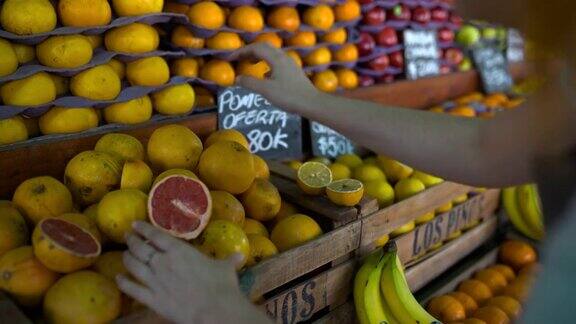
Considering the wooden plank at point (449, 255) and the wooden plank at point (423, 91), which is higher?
the wooden plank at point (423, 91)

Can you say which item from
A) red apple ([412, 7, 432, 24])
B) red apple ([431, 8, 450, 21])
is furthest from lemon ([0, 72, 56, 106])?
red apple ([431, 8, 450, 21])

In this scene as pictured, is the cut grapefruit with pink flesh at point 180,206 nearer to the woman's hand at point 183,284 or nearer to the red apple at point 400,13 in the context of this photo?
the woman's hand at point 183,284

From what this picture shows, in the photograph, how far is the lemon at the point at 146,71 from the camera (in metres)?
1.83

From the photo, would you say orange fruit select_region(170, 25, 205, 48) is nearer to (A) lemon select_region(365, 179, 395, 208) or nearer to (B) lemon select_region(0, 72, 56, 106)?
(B) lemon select_region(0, 72, 56, 106)

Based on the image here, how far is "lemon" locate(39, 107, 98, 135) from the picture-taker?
63.8 inches

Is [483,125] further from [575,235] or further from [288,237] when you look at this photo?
[288,237]

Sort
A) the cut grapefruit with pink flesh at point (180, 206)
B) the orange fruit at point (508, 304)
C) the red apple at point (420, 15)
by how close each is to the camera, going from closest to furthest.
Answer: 1. the cut grapefruit with pink flesh at point (180, 206)
2. the orange fruit at point (508, 304)
3. the red apple at point (420, 15)

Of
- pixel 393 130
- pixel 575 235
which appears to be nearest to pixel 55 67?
pixel 393 130

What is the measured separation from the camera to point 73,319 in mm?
986

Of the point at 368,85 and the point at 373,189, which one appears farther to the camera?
the point at 368,85

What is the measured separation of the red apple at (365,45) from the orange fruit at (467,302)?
1488mm

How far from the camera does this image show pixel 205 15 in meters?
2.03

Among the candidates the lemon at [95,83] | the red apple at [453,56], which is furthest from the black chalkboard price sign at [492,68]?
the lemon at [95,83]

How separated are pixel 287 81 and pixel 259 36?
1.02m
